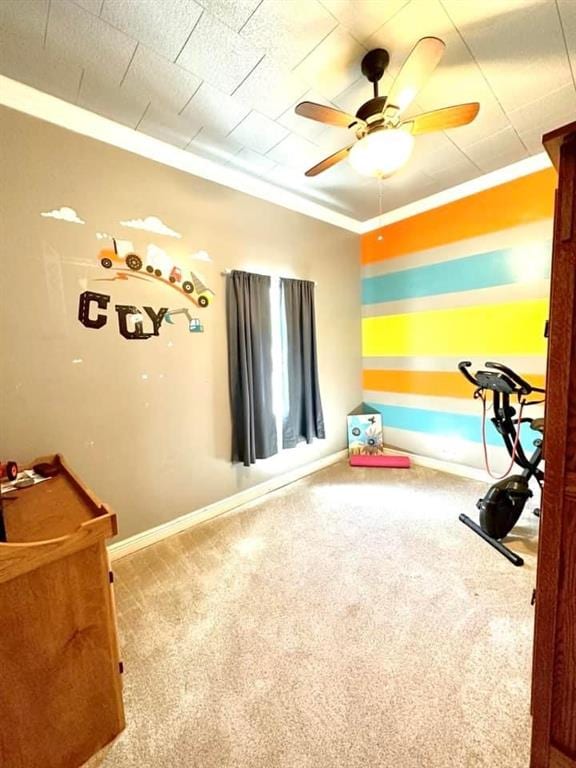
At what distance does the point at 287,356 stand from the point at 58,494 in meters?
2.08

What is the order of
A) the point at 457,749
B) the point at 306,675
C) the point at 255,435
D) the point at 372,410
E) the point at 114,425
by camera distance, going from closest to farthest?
the point at 457,749
the point at 306,675
the point at 114,425
the point at 255,435
the point at 372,410

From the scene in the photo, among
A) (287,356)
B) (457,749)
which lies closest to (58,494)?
(457,749)

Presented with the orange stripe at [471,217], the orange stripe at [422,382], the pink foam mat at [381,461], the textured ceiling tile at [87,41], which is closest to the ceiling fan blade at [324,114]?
the textured ceiling tile at [87,41]

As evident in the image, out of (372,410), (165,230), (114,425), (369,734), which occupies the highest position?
(165,230)

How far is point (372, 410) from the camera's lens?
3.93 metres

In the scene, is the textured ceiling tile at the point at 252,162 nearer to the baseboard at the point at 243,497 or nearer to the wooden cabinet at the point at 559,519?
the wooden cabinet at the point at 559,519

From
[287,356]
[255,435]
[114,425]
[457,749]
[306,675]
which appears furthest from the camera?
[287,356]

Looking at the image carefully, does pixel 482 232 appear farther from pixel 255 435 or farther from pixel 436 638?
pixel 436 638

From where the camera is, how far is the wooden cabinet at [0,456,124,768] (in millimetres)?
901

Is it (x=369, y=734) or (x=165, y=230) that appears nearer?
(x=369, y=734)

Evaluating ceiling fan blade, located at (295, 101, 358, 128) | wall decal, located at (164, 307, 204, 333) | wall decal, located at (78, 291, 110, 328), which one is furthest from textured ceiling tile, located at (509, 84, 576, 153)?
wall decal, located at (78, 291, 110, 328)

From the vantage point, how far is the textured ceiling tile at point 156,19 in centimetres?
135

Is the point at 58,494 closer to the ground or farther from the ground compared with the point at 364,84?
closer to the ground

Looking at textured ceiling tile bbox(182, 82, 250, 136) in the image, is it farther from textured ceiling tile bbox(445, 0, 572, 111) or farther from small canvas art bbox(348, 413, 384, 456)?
small canvas art bbox(348, 413, 384, 456)
